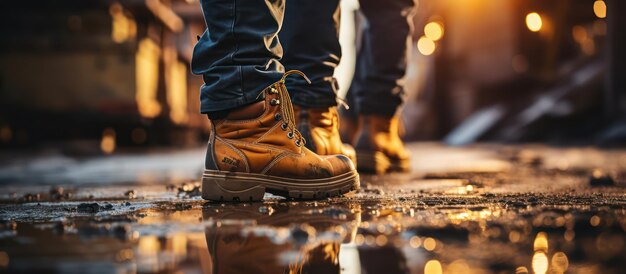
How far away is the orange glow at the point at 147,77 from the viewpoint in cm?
852

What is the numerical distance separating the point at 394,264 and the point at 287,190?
0.94m

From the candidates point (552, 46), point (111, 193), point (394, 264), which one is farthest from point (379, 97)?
point (552, 46)

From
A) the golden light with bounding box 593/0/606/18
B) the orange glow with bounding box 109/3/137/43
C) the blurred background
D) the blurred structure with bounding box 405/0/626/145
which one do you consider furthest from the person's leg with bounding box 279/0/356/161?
the golden light with bounding box 593/0/606/18

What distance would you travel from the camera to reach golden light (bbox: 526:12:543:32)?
34.4ft

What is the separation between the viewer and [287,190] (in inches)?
74.7

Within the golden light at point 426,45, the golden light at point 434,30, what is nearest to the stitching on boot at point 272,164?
the golden light at point 434,30

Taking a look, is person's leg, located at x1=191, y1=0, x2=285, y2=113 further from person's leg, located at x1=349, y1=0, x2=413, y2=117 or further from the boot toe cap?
person's leg, located at x1=349, y1=0, x2=413, y2=117

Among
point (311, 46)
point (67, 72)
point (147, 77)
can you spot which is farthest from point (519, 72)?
point (311, 46)

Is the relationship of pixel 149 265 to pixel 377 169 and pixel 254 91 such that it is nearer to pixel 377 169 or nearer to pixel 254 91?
pixel 254 91

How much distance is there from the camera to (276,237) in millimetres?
1214

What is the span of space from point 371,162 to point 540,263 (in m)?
2.17

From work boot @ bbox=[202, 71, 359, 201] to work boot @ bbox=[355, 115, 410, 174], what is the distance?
121cm

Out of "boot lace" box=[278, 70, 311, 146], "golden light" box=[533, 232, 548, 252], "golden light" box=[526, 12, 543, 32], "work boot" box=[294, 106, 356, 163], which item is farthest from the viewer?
"golden light" box=[526, 12, 543, 32]

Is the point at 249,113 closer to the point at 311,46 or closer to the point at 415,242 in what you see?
the point at 311,46
